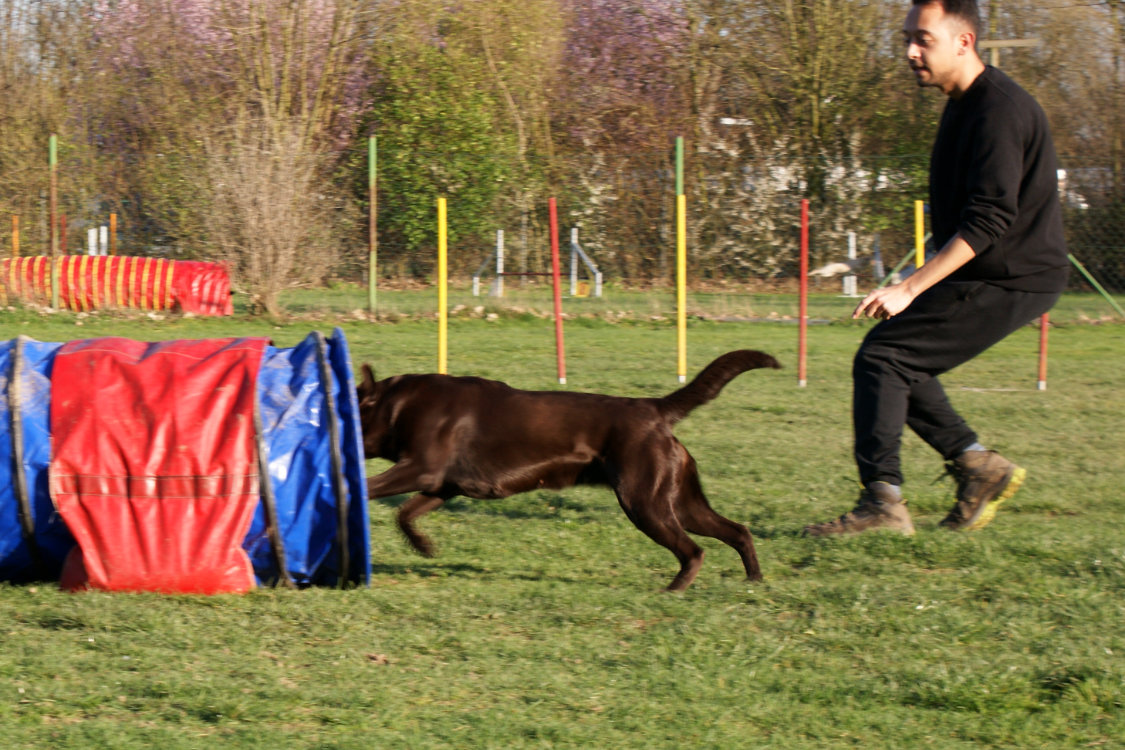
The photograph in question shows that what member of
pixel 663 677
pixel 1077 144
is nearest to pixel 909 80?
pixel 1077 144

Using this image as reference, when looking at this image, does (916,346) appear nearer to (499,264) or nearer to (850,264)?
(499,264)

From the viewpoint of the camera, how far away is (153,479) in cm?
371

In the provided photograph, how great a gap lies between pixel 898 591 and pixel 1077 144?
17704mm

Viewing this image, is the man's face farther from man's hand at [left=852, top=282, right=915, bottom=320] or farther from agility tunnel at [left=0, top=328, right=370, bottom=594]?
agility tunnel at [left=0, top=328, right=370, bottom=594]

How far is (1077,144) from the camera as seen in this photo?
19.4m

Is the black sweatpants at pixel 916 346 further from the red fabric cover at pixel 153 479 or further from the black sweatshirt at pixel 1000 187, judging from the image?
the red fabric cover at pixel 153 479

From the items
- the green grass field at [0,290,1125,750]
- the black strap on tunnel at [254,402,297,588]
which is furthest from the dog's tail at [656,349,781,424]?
the black strap on tunnel at [254,402,297,588]

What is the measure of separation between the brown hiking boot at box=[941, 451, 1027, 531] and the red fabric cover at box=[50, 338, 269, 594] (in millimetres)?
2646

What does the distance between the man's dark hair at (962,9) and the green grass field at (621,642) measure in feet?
6.10

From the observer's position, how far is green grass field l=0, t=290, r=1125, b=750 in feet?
8.98

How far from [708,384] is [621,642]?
1091mm

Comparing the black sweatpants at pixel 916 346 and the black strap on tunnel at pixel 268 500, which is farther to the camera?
the black sweatpants at pixel 916 346

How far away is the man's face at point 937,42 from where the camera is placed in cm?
423

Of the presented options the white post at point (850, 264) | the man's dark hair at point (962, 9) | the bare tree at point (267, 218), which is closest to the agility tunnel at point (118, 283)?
the bare tree at point (267, 218)
